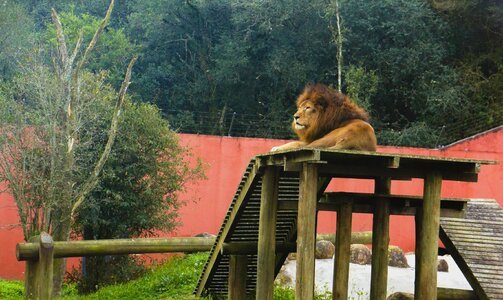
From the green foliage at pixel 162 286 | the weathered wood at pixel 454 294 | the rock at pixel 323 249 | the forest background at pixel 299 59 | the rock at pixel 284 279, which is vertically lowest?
the green foliage at pixel 162 286

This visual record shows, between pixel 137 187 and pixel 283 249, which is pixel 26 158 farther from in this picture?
pixel 283 249

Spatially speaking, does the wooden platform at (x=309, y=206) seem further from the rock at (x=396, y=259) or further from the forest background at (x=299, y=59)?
the forest background at (x=299, y=59)

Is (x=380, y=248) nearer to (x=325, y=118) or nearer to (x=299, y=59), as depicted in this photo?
(x=325, y=118)

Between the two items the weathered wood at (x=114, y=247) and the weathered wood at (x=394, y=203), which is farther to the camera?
the weathered wood at (x=114, y=247)

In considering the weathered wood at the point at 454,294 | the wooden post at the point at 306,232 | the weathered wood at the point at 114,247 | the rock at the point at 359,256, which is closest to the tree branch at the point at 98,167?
the weathered wood at the point at 114,247

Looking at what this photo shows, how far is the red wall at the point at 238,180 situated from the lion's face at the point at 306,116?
7336 mm

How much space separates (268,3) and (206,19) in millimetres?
2660

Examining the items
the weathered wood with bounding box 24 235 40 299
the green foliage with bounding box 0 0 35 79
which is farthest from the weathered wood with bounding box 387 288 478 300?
the green foliage with bounding box 0 0 35 79

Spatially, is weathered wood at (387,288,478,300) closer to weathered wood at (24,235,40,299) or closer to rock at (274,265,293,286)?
rock at (274,265,293,286)

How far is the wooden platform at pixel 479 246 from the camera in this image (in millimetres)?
8430

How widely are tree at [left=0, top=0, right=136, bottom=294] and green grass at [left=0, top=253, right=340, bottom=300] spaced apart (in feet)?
2.68

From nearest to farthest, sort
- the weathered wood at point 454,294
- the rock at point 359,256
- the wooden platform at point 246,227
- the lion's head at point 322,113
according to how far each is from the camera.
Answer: the lion's head at point 322,113, the wooden platform at point 246,227, the weathered wood at point 454,294, the rock at point 359,256

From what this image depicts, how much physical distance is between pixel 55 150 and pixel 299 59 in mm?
11926

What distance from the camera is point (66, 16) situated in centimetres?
2517
